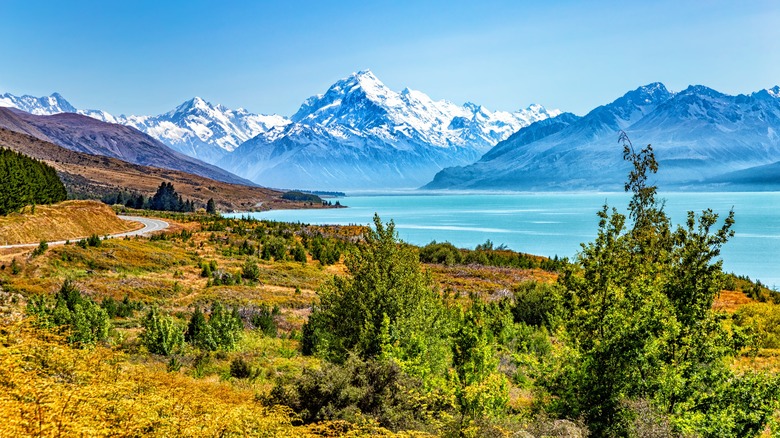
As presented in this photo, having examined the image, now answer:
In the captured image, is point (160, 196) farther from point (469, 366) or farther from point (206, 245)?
point (469, 366)

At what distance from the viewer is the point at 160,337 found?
21406 millimetres

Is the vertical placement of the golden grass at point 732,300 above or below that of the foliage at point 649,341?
below

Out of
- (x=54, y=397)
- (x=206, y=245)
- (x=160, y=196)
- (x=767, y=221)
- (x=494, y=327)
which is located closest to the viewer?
(x=54, y=397)

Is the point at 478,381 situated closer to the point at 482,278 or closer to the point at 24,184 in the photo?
the point at 482,278

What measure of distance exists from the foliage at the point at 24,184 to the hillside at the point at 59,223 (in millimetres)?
1572

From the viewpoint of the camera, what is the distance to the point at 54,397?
8453 mm

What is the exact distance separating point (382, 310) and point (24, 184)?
59753 millimetres

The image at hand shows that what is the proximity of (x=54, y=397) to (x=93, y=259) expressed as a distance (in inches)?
1471

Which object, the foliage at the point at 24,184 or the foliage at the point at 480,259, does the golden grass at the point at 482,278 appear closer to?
the foliage at the point at 480,259

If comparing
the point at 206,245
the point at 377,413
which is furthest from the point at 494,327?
the point at 206,245

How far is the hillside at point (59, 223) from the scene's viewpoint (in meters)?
48.7

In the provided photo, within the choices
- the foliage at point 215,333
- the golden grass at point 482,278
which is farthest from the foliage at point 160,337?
the golden grass at point 482,278

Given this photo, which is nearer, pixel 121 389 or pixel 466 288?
pixel 121 389

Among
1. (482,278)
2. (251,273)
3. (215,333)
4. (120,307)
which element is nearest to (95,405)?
(215,333)
